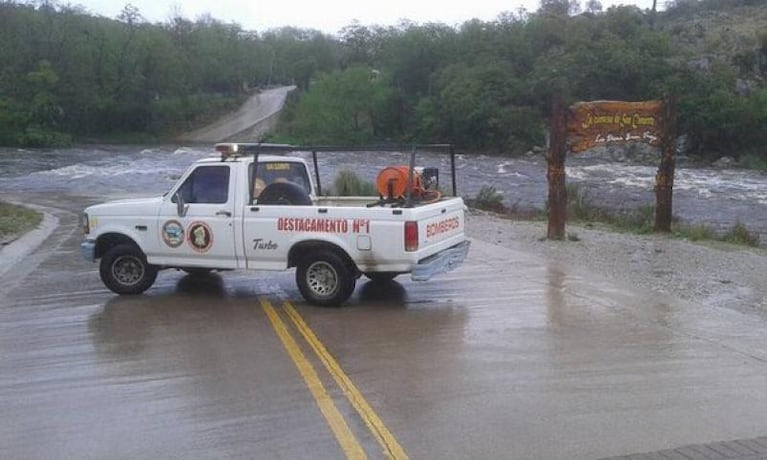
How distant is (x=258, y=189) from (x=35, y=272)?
4.78m

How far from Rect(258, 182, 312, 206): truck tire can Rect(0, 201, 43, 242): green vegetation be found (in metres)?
8.64

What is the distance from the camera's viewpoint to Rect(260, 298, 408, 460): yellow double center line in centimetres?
522

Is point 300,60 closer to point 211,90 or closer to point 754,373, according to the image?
point 211,90

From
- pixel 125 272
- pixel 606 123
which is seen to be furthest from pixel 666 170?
Answer: pixel 125 272

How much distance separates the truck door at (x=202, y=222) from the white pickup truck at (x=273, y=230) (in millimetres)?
12

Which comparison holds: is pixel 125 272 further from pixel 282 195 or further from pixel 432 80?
pixel 432 80

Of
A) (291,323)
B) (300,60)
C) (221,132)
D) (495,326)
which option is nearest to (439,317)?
(495,326)

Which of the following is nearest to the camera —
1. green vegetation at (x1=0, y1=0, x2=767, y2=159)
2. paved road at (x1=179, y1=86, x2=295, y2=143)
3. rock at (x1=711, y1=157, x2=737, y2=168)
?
rock at (x1=711, y1=157, x2=737, y2=168)

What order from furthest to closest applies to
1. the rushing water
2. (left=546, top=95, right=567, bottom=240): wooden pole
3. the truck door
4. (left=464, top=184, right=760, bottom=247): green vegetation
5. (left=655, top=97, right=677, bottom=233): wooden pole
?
the rushing water → (left=464, top=184, right=760, bottom=247): green vegetation → (left=655, top=97, right=677, bottom=233): wooden pole → (left=546, top=95, right=567, bottom=240): wooden pole → the truck door

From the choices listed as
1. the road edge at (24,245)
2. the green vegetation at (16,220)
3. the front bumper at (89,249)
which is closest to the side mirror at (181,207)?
the front bumper at (89,249)

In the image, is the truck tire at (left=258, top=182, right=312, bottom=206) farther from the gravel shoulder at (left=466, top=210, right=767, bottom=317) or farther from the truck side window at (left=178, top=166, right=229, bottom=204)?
the gravel shoulder at (left=466, top=210, right=767, bottom=317)

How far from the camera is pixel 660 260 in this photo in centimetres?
1331

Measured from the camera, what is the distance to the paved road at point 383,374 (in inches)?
211

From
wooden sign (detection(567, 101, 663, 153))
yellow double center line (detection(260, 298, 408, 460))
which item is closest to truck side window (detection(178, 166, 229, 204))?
yellow double center line (detection(260, 298, 408, 460))
